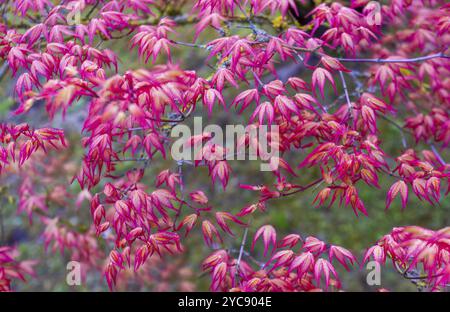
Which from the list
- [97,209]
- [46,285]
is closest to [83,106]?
[46,285]

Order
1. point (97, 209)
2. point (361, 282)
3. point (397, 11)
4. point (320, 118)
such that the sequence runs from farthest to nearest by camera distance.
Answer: point (361, 282) → point (397, 11) → point (320, 118) → point (97, 209)

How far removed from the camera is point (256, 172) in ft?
14.4

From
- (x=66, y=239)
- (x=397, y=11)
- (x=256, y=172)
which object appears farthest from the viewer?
(x=256, y=172)

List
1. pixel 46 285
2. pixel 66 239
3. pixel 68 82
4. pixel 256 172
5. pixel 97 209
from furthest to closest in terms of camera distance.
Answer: pixel 256 172
pixel 46 285
pixel 66 239
pixel 97 209
pixel 68 82

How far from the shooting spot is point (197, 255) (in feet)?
13.4
